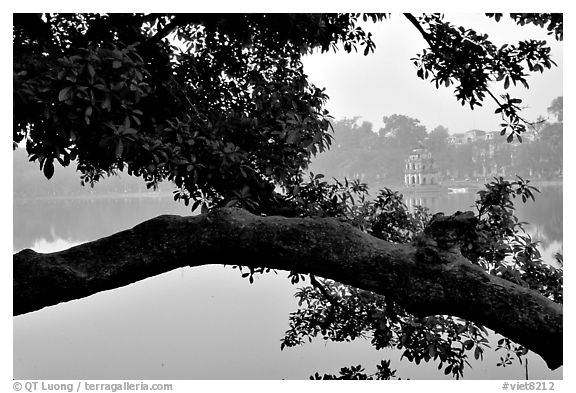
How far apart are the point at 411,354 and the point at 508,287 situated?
156 centimetres

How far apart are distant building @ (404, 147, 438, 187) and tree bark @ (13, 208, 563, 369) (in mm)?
2877

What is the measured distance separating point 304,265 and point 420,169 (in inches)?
124

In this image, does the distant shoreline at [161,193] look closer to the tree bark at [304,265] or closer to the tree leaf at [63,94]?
the tree leaf at [63,94]

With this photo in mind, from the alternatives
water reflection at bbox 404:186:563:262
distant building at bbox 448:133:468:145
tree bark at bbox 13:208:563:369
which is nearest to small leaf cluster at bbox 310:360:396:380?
water reflection at bbox 404:186:563:262

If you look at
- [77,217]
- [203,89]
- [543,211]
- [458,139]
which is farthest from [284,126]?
[77,217]

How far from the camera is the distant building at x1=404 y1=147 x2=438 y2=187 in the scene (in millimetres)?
4516

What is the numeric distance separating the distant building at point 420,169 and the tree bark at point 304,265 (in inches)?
113

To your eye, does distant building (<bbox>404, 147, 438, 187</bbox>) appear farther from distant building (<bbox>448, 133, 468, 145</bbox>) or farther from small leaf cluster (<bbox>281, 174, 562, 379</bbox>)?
small leaf cluster (<bbox>281, 174, 562, 379</bbox>)

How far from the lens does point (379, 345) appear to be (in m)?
3.27

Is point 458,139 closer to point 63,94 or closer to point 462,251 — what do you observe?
point 462,251

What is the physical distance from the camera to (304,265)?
170 cm

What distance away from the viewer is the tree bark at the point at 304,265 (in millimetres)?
1569

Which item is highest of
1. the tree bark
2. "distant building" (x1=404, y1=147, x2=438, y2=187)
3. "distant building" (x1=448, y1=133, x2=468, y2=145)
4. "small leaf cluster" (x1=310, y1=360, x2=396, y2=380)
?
"distant building" (x1=448, y1=133, x2=468, y2=145)
